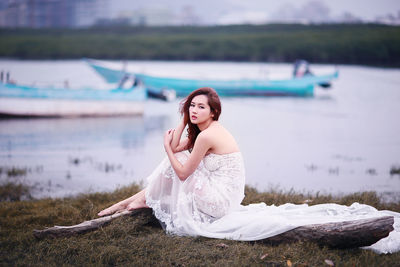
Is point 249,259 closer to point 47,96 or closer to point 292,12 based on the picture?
point 47,96

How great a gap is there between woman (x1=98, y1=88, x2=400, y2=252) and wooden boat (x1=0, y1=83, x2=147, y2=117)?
1262 cm

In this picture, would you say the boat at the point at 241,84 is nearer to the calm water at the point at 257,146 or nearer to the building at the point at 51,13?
the calm water at the point at 257,146

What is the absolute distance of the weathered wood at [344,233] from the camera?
12.3ft

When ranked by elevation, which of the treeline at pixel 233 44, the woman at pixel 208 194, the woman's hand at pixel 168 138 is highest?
the treeline at pixel 233 44

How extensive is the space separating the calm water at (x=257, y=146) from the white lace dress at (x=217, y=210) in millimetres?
2696

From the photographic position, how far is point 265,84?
25594 mm

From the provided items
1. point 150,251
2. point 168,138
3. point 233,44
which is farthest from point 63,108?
point 233,44

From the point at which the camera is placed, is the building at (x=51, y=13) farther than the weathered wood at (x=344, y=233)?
Yes

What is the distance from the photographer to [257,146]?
38.8 ft

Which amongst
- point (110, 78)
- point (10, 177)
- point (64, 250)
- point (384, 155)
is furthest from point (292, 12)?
point (64, 250)

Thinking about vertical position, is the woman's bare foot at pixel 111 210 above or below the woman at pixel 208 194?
below

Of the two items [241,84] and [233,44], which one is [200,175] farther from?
[233,44]

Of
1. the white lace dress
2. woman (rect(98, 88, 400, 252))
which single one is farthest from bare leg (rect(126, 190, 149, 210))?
the white lace dress

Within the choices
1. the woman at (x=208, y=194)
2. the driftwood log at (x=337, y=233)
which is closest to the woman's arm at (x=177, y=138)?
the woman at (x=208, y=194)
